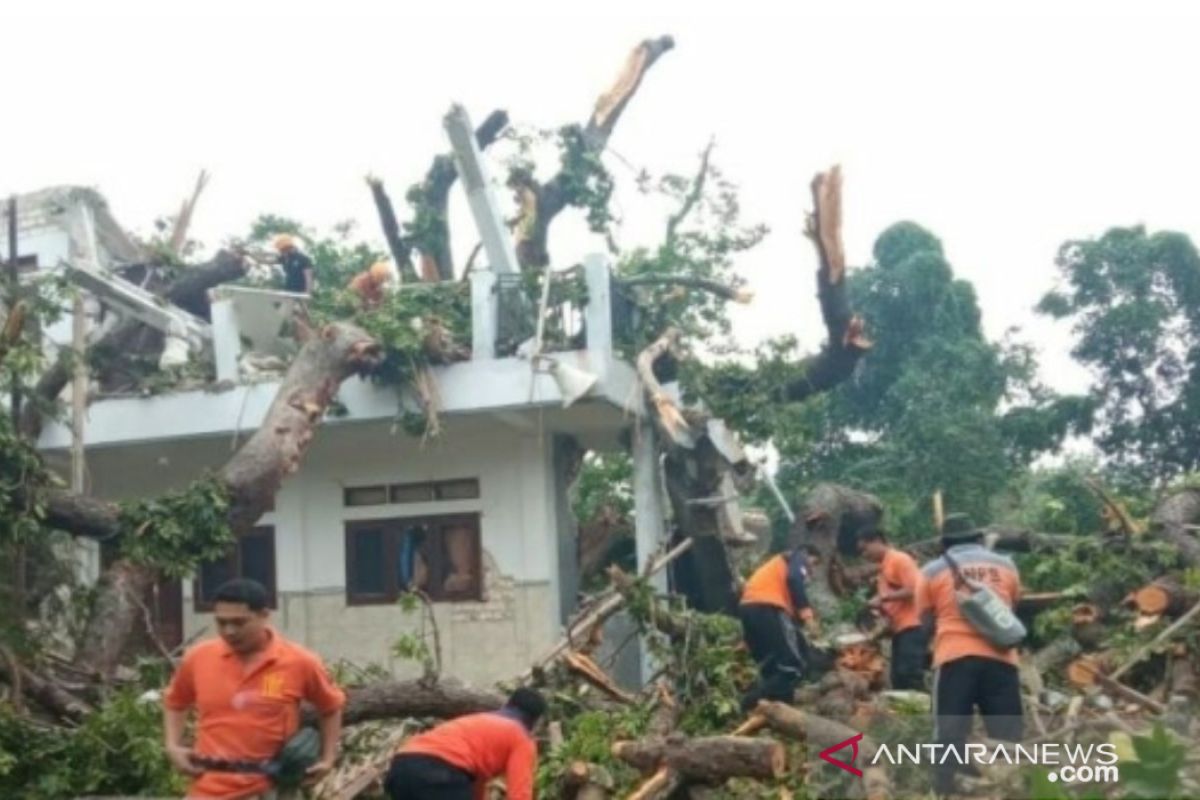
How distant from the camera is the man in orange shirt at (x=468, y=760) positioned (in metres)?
5.87

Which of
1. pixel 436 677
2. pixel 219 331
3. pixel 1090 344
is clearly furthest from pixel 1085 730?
pixel 1090 344

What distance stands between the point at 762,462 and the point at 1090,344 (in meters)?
10.9

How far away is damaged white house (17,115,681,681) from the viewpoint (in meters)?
13.9

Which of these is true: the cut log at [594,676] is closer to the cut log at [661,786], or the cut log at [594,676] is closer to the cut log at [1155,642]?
the cut log at [661,786]

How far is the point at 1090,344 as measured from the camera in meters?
23.4

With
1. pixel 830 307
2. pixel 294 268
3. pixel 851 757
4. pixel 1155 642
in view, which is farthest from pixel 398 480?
pixel 851 757

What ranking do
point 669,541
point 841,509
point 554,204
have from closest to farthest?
point 841,509 < point 669,541 < point 554,204

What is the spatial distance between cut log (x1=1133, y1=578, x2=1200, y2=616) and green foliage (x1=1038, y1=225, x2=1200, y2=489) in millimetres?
13141

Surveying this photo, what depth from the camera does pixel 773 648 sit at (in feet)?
31.2

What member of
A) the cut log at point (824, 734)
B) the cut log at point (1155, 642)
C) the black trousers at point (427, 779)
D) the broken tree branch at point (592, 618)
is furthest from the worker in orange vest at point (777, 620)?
the black trousers at point (427, 779)

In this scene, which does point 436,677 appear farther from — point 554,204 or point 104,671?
point 554,204

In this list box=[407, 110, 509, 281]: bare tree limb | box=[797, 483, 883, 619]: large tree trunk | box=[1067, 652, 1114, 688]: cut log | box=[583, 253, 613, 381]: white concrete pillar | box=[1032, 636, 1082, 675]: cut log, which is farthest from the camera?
box=[407, 110, 509, 281]: bare tree limb

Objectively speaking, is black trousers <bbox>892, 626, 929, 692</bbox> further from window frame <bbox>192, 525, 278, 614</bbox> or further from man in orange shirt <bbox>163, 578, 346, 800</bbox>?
window frame <bbox>192, 525, 278, 614</bbox>

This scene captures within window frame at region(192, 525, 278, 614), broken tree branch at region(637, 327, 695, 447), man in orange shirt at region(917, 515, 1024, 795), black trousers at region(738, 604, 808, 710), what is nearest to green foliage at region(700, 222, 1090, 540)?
broken tree branch at region(637, 327, 695, 447)
